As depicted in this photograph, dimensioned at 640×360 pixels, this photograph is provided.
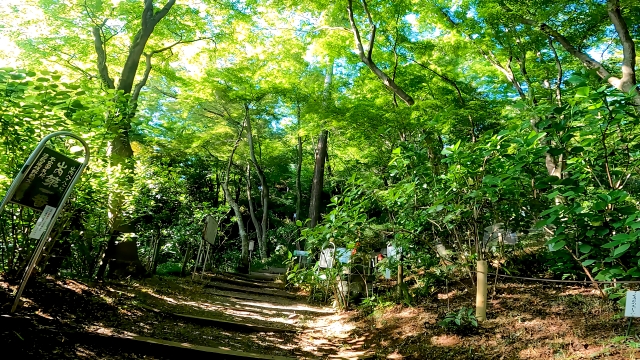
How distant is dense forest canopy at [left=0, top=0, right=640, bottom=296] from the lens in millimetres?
3125

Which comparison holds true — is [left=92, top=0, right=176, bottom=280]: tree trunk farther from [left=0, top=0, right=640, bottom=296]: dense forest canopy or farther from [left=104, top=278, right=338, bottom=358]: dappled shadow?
[left=104, top=278, right=338, bottom=358]: dappled shadow

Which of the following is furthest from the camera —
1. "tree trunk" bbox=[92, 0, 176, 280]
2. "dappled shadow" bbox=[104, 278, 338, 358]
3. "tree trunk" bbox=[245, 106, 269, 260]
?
"tree trunk" bbox=[245, 106, 269, 260]

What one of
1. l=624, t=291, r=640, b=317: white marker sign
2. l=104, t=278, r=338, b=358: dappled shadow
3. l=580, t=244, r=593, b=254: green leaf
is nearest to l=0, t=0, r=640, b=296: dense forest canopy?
l=580, t=244, r=593, b=254: green leaf

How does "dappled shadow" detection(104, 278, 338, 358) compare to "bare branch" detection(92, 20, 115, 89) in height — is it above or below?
below

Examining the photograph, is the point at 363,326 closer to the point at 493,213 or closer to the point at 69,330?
the point at 493,213

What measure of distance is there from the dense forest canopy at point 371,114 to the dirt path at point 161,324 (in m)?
0.67

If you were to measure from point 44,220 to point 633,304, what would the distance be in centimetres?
436

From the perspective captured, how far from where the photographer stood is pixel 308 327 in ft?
17.4

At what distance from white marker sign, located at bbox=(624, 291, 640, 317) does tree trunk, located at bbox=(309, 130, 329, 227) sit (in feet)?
30.7

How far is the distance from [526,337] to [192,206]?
8.48 m

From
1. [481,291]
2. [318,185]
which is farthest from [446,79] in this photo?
[481,291]

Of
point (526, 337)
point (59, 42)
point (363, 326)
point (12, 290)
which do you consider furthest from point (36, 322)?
point (59, 42)

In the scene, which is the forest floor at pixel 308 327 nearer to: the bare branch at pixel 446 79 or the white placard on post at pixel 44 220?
the white placard on post at pixel 44 220

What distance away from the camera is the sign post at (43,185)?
2988 mm
